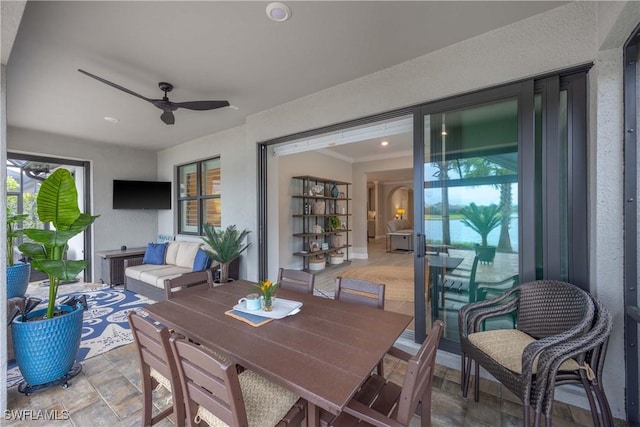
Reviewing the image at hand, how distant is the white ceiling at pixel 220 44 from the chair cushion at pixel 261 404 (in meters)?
2.40

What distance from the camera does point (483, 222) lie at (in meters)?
2.29

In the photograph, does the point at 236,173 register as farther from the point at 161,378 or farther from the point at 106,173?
the point at 161,378

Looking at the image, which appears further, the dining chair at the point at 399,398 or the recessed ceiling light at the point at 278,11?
the recessed ceiling light at the point at 278,11

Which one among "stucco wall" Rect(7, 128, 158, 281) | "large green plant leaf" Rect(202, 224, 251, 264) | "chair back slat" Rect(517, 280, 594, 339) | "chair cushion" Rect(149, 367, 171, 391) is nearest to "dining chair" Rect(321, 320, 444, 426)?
"chair cushion" Rect(149, 367, 171, 391)

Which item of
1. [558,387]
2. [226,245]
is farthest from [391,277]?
[558,387]

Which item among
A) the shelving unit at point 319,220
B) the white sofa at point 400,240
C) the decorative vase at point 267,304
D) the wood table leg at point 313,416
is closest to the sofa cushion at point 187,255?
the shelving unit at point 319,220

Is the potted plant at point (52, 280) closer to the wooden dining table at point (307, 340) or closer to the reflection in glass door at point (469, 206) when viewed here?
the wooden dining table at point (307, 340)

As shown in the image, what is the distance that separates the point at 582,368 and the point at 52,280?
146 inches

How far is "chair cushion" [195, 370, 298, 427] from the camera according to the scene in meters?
1.19

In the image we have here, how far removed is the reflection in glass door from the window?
393 cm

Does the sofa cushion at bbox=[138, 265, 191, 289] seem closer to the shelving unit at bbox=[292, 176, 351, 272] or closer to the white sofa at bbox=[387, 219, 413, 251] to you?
the shelving unit at bbox=[292, 176, 351, 272]

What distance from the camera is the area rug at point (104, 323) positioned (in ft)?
8.57

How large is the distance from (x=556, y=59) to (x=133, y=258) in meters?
6.45

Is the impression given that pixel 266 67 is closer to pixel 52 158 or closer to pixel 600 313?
pixel 600 313
